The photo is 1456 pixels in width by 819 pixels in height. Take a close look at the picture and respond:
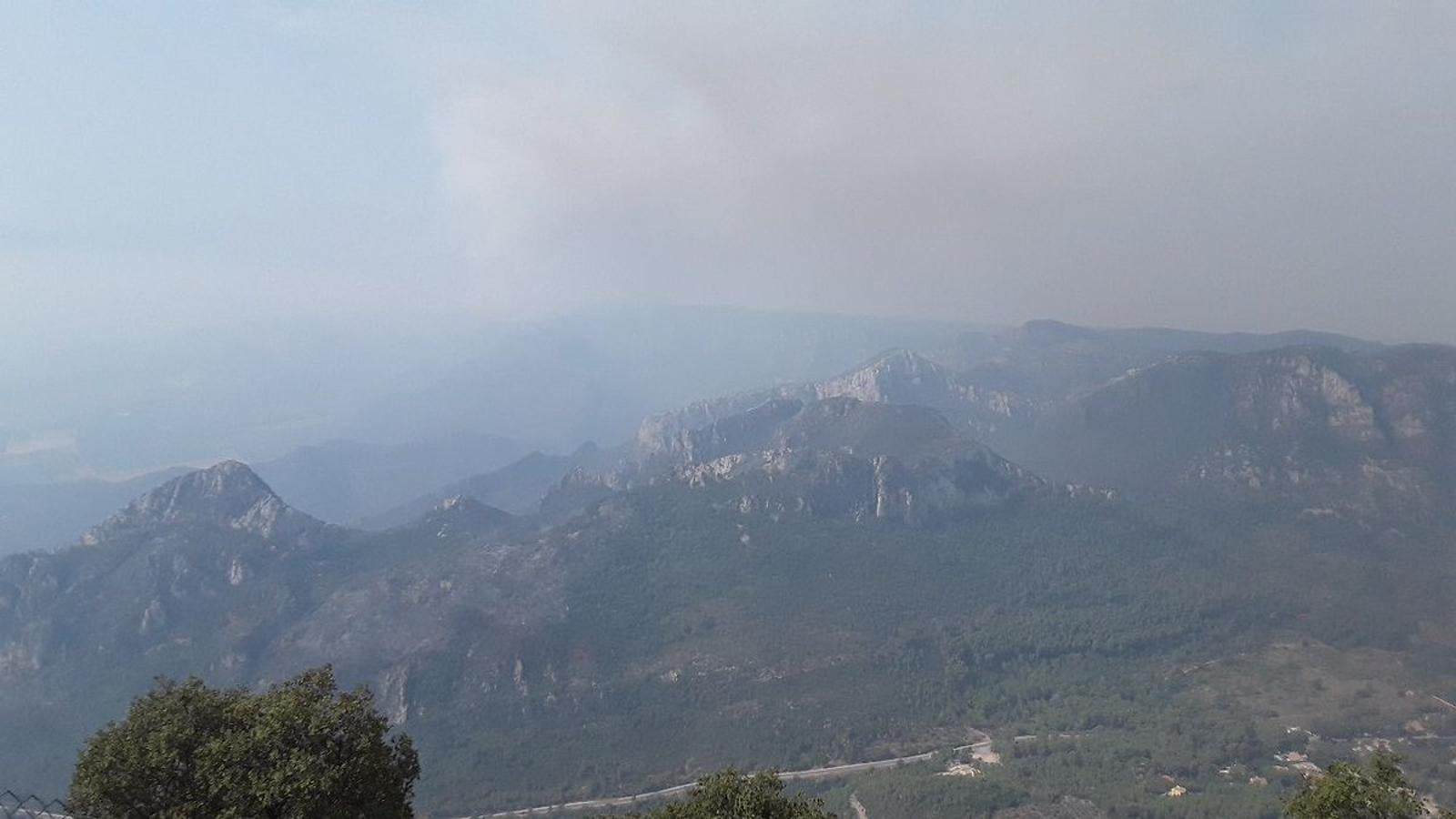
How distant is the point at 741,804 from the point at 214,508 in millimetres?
156254

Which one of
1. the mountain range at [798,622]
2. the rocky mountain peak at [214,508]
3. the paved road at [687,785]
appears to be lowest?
the paved road at [687,785]

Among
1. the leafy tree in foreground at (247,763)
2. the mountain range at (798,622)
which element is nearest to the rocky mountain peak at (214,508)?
the mountain range at (798,622)

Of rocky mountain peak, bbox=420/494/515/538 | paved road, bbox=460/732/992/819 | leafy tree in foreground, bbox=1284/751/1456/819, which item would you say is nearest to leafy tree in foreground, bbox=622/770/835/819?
leafy tree in foreground, bbox=1284/751/1456/819

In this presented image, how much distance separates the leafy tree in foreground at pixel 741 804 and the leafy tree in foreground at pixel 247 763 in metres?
12.7

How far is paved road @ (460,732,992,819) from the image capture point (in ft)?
317

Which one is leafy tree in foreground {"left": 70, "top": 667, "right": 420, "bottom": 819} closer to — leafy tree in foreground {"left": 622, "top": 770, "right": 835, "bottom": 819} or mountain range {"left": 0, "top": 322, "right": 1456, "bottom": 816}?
leafy tree in foreground {"left": 622, "top": 770, "right": 835, "bottom": 819}

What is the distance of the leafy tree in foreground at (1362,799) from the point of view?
33281 mm

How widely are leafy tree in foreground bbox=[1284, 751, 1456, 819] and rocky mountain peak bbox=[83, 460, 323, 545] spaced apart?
537ft

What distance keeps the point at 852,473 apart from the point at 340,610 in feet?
361

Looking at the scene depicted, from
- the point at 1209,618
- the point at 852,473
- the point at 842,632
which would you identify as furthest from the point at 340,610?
the point at 1209,618

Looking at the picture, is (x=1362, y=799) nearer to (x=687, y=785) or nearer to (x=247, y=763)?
(x=247, y=763)

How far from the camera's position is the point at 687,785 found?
329ft

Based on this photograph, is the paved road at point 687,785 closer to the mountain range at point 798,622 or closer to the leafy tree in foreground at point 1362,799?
the mountain range at point 798,622

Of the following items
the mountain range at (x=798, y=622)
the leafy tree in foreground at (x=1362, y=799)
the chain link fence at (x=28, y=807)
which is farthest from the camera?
the mountain range at (x=798, y=622)
